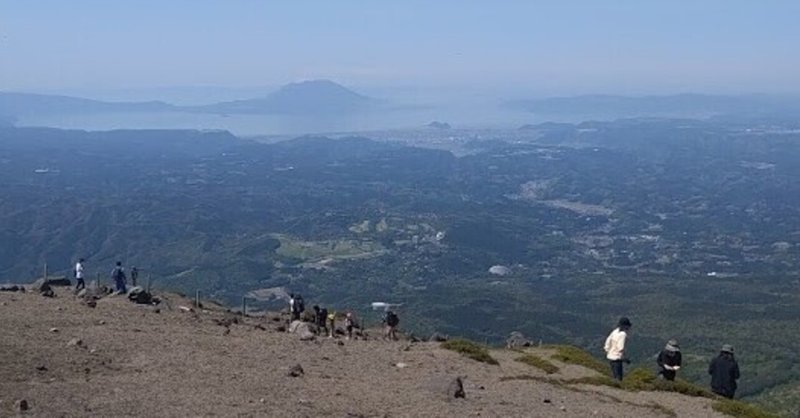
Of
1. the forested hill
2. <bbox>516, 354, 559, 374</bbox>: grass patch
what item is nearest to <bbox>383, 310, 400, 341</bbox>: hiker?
<bbox>516, 354, 559, 374</bbox>: grass patch

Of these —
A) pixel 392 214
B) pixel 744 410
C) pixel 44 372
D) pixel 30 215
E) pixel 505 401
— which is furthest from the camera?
pixel 392 214

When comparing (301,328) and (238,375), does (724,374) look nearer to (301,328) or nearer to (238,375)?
(301,328)

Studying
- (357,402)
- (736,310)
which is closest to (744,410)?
(357,402)

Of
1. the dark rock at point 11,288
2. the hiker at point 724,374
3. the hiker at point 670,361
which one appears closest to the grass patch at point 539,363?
the hiker at point 670,361

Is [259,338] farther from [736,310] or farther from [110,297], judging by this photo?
[736,310]

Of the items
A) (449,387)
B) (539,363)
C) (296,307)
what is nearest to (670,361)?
(539,363)
